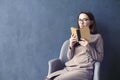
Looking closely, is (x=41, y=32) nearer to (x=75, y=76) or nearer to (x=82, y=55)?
(x=82, y=55)

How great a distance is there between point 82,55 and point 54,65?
312 mm

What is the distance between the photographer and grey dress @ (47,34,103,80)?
2.57 meters

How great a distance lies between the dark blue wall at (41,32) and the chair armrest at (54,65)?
323 millimetres

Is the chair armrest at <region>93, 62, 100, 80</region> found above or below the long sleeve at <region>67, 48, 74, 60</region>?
below

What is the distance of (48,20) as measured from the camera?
3.19 m

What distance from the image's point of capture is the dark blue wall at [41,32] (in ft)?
9.75

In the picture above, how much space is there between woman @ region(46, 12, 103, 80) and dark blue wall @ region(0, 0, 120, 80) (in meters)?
0.22

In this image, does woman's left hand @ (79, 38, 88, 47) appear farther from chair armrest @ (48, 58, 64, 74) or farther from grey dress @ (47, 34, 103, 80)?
chair armrest @ (48, 58, 64, 74)

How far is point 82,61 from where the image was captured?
2688 mm

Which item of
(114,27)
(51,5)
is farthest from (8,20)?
(114,27)

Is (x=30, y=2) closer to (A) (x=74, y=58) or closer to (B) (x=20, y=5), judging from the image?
(B) (x=20, y=5)

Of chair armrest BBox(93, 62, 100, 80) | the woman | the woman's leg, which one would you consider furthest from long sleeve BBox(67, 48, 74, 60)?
chair armrest BBox(93, 62, 100, 80)

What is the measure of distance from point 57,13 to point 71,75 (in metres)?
0.88

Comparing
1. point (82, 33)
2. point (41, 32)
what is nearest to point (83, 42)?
point (82, 33)
